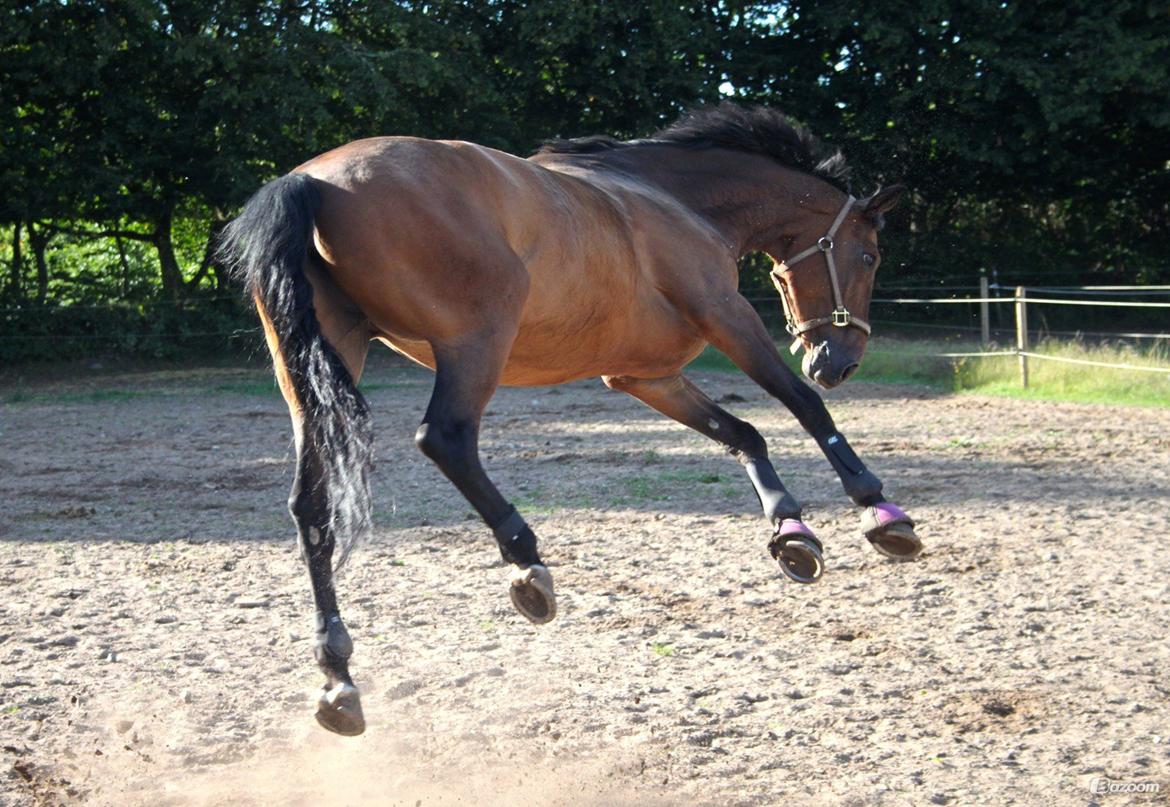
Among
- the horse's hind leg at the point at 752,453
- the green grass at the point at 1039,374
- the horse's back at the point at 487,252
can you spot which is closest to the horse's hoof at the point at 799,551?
the horse's hind leg at the point at 752,453

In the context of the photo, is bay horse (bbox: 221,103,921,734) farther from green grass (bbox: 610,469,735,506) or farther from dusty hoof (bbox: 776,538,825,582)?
green grass (bbox: 610,469,735,506)

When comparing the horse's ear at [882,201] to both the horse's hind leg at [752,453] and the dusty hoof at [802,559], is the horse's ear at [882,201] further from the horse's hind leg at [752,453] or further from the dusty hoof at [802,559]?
the dusty hoof at [802,559]

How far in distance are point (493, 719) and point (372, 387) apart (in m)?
13.3

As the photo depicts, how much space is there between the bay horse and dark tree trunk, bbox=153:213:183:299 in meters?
16.9

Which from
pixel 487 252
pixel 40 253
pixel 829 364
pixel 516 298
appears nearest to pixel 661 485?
pixel 829 364

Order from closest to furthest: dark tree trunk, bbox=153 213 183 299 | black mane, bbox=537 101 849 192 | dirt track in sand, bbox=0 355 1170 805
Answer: dirt track in sand, bbox=0 355 1170 805, black mane, bbox=537 101 849 192, dark tree trunk, bbox=153 213 183 299

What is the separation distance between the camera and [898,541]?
14.8ft

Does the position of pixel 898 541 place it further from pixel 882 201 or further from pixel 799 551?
pixel 882 201

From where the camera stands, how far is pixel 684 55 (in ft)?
70.7

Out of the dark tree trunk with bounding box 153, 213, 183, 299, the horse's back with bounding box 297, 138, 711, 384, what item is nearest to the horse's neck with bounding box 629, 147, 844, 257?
the horse's back with bounding box 297, 138, 711, 384

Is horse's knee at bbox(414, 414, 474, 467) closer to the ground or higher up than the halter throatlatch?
closer to the ground

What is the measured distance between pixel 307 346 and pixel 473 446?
2.00ft

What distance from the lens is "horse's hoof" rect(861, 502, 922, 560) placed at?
14.7 ft

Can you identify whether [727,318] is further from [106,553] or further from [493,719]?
[106,553]
